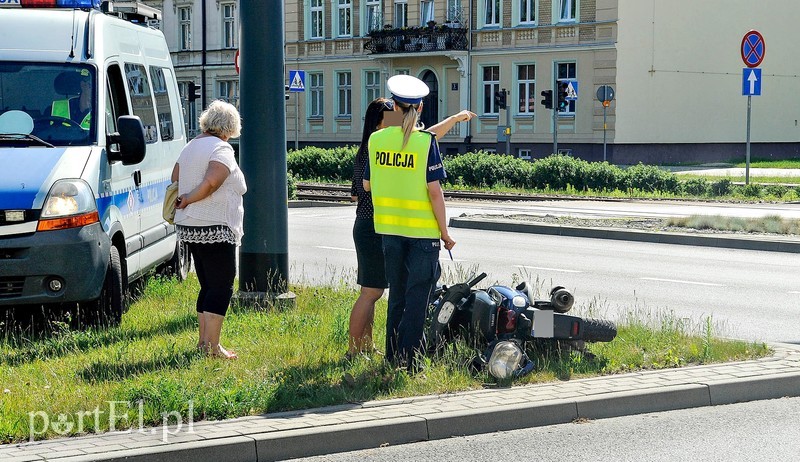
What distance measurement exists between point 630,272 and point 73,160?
7.86 meters

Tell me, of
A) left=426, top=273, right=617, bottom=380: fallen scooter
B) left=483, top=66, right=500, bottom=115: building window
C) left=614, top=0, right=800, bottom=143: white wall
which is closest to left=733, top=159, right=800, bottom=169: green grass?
left=614, top=0, right=800, bottom=143: white wall

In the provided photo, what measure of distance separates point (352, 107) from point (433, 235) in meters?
48.9

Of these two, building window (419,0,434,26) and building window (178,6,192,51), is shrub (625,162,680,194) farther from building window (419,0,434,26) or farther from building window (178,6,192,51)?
building window (178,6,192,51)

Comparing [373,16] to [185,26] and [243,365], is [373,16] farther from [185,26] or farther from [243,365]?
[243,365]

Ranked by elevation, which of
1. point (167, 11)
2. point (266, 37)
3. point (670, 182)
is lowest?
point (670, 182)

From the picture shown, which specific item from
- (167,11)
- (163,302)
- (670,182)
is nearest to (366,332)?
(163,302)

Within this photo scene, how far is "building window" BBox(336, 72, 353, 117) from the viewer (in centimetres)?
5631

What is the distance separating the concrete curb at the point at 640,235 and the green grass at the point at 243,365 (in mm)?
8211

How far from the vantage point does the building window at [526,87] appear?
160ft

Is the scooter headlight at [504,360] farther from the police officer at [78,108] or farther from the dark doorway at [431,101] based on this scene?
the dark doorway at [431,101]

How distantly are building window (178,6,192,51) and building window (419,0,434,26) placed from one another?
15.5 m

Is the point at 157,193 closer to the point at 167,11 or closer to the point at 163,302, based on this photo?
the point at 163,302

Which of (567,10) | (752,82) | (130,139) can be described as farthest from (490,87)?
(130,139)

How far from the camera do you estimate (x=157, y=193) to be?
11.4 meters
